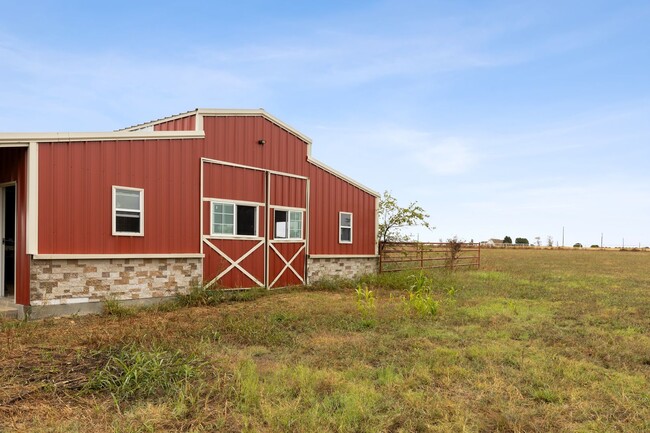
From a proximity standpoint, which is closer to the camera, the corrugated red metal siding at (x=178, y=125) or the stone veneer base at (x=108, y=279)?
the stone veneer base at (x=108, y=279)

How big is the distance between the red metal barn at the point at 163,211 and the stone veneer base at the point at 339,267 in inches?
2.5

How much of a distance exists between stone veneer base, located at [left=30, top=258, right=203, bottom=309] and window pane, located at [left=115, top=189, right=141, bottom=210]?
46.0 inches

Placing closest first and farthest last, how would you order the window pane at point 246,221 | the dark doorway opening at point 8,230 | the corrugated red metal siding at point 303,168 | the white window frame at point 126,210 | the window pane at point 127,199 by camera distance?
the white window frame at point 126,210 → the window pane at point 127,199 → the dark doorway opening at point 8,230 → the corrugated red metal siding at point 303,168 → the window pane at point 246,221

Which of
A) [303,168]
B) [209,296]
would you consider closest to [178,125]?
[303,168]

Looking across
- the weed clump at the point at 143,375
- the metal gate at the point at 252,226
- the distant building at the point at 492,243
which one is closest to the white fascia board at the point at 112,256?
the metal gate at the point at 252,226

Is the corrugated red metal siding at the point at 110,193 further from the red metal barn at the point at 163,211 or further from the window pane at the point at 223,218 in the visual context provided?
the window pane at the point at 223,218

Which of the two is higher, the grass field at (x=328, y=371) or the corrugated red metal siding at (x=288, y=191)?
the corrugated red metal siding at (x=288, y=191)

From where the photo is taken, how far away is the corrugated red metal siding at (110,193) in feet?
28.2

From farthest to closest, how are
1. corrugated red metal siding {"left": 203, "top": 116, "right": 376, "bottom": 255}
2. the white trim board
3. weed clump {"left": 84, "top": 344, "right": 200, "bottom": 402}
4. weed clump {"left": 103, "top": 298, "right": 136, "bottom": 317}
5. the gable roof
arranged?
1. the white trim board
2. corrugated red metal siding {"left": 203, "top": 116, "right": 376, "bottom": 255}
3. the gable roof
4. weed clump {"left": 103, "top": 298, "right": 136, "bottom": 317}
5. weed clump {"left": 84, "top": 344, "right": 200, "bottom": 402}

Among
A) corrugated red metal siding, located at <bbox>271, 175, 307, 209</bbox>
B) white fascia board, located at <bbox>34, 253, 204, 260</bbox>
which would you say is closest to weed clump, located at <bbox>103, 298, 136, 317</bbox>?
white fascia board, located at <bbox>34, 253, 204, 260</bbox>

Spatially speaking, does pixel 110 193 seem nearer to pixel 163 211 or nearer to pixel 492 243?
pixel 163 211

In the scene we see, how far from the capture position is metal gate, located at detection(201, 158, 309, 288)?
11398mm

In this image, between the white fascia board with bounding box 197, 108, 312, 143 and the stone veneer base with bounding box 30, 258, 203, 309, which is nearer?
the stone veneer base with bounding box 30, 258, 203, 309

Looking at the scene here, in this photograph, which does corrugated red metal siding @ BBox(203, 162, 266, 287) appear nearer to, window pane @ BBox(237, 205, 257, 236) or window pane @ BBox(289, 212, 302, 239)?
window pane @ BBox(237, 205, 257, 236)
